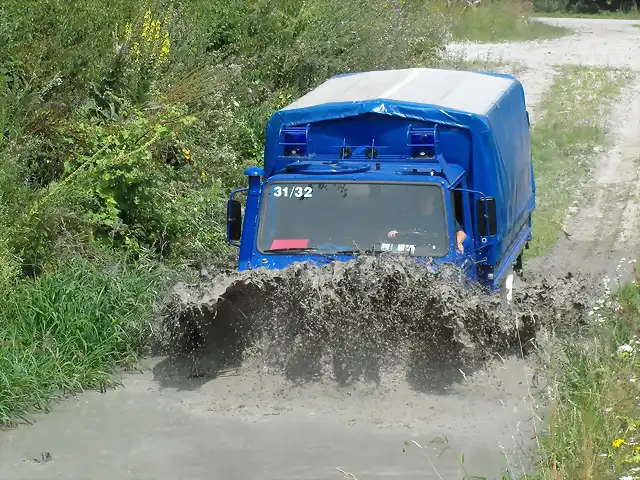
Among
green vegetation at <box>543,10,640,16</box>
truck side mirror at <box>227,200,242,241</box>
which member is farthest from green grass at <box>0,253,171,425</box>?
green vegetation at <box>543,10,640,16</box>

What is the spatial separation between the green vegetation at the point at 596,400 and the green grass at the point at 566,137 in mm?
5857

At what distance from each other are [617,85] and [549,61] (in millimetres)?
3846

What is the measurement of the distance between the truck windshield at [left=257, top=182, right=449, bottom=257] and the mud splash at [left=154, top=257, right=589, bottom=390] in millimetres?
434

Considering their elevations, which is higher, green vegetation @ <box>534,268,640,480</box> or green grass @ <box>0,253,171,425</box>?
green vegetation @ <box>534,268,640,480</box>

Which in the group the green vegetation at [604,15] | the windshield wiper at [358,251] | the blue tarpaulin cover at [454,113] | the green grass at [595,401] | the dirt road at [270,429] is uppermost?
the blue tarpaulin cover at [454,113]

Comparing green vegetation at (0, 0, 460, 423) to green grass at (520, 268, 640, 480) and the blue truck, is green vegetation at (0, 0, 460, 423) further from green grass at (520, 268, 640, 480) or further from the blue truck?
green grass at (520, 268, 640, 480)

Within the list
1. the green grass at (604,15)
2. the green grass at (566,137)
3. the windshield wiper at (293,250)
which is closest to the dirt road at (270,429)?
the windshield wiper at (293,250)

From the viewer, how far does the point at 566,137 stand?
72.9 ft

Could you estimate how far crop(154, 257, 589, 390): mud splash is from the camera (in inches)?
347

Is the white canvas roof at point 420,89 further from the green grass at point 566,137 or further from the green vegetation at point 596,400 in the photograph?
the green grass at point 566,137

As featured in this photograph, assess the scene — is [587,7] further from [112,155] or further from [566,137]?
[112,155]

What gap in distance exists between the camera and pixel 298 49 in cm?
1808

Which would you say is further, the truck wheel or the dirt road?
the truck wheel

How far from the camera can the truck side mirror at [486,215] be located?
9.50 metres
